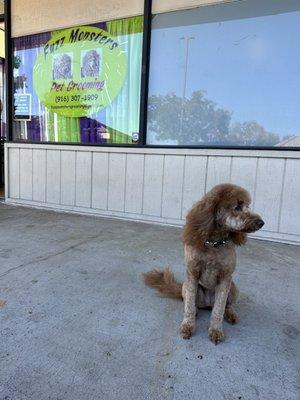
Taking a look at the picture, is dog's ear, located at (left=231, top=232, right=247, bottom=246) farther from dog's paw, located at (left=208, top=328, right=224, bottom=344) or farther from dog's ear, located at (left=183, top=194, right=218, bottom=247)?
dog's paw, located at (left=208, top=328, right=224, bottom=344)

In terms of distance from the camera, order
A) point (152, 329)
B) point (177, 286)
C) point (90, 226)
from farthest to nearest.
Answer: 1. point (90, 226)
2. point (177, 286)
3. point (152, 329)

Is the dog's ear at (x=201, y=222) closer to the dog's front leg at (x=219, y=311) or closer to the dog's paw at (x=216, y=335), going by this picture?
the dog's front leg at (x=219, y=311)

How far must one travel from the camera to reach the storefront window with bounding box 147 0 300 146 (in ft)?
11.7

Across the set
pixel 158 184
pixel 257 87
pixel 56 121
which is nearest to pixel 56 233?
pixel 158 184

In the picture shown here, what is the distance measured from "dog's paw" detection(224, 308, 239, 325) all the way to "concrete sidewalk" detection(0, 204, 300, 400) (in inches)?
1.5

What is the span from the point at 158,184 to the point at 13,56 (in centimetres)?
311

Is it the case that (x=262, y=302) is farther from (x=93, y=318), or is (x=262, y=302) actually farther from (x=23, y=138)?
(x=23, y=138)

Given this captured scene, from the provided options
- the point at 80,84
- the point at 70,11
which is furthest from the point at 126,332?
the point at 70,11

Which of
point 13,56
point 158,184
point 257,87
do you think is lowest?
point 158,184

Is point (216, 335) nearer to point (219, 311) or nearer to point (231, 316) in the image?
point (219, 311)

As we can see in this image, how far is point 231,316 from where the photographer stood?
200 centimetres

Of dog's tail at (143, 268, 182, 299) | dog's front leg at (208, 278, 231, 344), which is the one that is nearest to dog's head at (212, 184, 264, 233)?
dog's front leg at (208, 278, 231, 344)

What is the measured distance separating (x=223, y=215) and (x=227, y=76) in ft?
8.61

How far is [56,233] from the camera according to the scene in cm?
379
